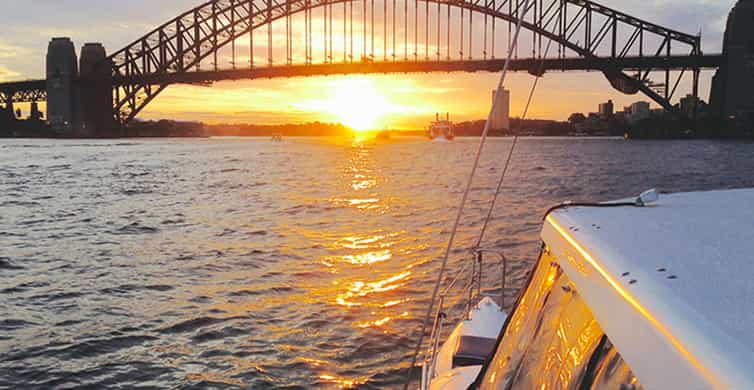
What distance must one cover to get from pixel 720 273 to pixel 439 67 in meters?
82.0

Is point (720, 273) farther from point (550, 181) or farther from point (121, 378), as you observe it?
point (550, 181)

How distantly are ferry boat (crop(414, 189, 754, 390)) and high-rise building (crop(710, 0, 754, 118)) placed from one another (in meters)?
102

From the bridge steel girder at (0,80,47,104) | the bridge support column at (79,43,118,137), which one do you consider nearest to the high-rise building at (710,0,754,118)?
the bridge support column at (79,43,118,137)

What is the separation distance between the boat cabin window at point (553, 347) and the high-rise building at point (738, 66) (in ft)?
335

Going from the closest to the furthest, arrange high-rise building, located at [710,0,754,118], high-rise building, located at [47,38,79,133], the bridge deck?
the bridge deck, high-rise building, located at [710,0,754,118], high-rise building, located at [47,38,79,133]

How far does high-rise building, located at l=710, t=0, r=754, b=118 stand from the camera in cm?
8894

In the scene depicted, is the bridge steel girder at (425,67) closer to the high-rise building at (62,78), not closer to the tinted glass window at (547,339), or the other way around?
the high-rise building at (62,78)

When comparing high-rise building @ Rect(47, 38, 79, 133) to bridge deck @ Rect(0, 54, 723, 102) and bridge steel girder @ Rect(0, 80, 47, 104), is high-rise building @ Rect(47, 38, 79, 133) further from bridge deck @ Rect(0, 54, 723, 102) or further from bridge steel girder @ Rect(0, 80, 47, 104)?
bridge deck @ Rect(0, 54, 723, 102)

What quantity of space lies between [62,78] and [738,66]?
102 m

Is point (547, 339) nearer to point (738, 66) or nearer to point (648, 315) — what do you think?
point (648, 315)

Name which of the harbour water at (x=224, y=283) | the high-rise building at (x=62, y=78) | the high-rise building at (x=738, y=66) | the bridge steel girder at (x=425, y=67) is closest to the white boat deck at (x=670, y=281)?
the harbour water at (x=224, y=283)

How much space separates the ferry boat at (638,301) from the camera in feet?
3.85

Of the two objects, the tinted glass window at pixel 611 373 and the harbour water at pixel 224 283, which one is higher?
the tinted glass window at pixel 611 373

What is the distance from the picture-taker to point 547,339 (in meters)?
2.21
